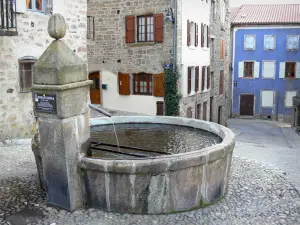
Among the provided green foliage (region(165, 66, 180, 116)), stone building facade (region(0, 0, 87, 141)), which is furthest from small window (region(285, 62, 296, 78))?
stone building facade (region(0, 0, 87, 141))

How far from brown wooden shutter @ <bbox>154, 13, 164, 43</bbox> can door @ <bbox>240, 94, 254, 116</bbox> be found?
1749 cm

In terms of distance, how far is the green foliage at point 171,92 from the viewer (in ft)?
55.9

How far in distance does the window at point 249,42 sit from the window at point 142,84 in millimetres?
16492

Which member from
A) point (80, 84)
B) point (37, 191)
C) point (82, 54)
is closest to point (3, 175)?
point (37, 191)

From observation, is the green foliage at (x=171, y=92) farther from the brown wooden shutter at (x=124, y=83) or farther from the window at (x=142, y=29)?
the brown wooden shutter at (x=124, y=83)

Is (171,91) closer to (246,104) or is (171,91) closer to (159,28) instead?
(159,28)

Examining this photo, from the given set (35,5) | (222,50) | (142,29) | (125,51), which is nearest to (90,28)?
(125,51)

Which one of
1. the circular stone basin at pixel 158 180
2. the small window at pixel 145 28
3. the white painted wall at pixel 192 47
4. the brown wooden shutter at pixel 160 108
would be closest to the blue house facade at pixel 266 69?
the white painted wall at pixel 192 47

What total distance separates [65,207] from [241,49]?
28.7 m

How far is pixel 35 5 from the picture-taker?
11648mm

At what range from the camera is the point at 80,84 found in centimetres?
544

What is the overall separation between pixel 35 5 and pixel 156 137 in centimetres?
639

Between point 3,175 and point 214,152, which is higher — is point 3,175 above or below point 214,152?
below

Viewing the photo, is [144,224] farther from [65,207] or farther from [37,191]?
[37,191]
